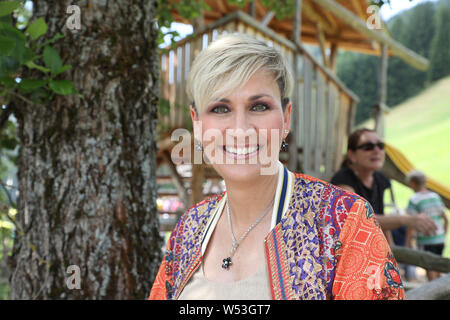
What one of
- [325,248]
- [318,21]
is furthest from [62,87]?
[318,21]

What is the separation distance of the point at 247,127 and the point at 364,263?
1.67 ft

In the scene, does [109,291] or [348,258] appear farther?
[109,291]

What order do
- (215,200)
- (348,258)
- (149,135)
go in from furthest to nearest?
(149,135) < (215,200) < (348,258)

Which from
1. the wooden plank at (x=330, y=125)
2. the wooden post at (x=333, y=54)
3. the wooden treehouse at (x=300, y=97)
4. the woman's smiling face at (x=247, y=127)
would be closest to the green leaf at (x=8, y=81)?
the woman's smiling face at (x=247, y=127)

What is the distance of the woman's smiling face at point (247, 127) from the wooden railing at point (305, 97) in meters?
5.14

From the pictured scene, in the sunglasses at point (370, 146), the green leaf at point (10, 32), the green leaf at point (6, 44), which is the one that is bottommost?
the sunglasses at point (370, 146)

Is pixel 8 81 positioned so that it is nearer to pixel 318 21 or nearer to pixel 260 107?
pixel 260 107

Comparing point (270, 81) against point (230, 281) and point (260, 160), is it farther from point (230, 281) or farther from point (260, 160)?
point (230, 281)

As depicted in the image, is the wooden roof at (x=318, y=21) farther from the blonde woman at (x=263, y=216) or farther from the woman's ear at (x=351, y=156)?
the blonde woman at (x=263, y=216)

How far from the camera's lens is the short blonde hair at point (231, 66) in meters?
1.35

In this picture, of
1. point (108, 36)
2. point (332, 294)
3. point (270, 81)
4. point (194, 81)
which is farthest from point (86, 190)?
point (332, 294)

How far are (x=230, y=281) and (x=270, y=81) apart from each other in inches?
25.2

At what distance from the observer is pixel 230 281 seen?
1.42 m

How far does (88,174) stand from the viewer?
7.77 ft
